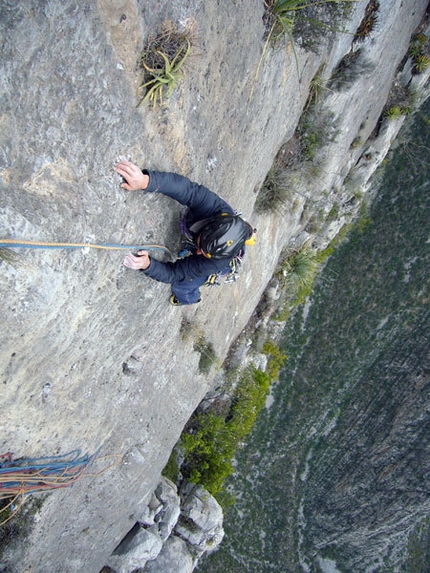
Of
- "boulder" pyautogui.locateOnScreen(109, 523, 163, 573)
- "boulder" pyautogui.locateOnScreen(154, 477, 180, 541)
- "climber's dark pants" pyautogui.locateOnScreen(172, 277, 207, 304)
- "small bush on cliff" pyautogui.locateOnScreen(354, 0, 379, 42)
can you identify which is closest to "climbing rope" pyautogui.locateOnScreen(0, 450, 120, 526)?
"climber's dark pants" pyautogui.locateOnScreen(172, 277, 207, 304)

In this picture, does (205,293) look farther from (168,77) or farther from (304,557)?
(304,557)

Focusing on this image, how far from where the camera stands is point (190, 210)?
454 centimetres

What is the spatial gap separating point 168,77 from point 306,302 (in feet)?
31.2

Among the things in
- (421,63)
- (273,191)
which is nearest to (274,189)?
(273,191)

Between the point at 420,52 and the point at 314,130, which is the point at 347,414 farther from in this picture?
the point at 420,52

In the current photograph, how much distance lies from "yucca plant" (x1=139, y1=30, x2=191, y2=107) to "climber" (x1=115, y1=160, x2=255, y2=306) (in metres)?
0.77

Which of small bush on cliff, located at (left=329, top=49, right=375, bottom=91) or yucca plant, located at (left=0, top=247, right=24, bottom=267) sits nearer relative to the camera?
yucca plant, located at (left=0, top=247, right=24, bottom=267)

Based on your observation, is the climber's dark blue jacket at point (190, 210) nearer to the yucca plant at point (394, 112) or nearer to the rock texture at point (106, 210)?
the rock texture at point (106, 210)

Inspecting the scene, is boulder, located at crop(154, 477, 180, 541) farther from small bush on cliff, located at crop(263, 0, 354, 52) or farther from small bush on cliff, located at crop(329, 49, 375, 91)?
small bush on cliff, located at crop(329, 49, 375, 91)

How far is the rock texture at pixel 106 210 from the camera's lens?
3344 millimetres

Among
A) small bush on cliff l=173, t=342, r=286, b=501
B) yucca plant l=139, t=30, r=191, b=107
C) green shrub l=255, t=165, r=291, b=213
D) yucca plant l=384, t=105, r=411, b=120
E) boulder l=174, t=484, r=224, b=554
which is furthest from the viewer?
yucca plant l=384, t=105, r=411, b=120

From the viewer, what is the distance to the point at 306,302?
1238 cm

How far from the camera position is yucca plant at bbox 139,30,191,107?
3752 mm

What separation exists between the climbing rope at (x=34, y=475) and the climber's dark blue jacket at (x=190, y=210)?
292 centimetres
